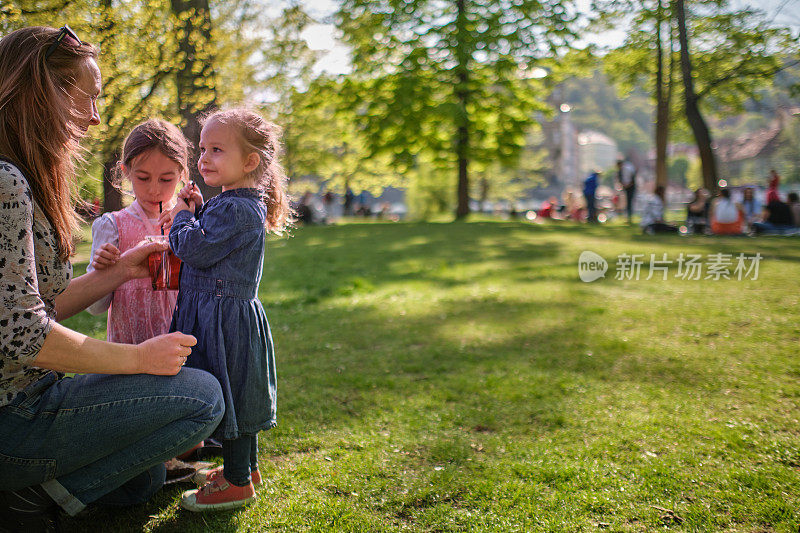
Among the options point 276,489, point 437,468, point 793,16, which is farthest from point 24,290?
point 793,16

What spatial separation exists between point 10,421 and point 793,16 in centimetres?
1607

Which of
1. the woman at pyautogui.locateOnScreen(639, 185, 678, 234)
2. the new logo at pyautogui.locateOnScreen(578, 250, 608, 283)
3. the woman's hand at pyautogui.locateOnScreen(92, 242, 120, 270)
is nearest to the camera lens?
the woman's hand at pyautogui.locateOnScreen(92, 242, 120, 270)

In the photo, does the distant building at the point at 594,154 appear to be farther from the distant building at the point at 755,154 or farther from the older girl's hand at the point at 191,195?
the older girl's hand at the point at 191,195

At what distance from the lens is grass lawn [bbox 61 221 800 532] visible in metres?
2.67

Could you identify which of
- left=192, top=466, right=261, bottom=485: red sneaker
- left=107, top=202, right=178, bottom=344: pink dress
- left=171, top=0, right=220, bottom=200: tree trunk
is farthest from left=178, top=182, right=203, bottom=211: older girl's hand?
left=171, top=0, right=220, bottom=200: tree trunk

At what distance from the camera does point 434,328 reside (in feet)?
19.9

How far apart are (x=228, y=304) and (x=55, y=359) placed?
794 mm

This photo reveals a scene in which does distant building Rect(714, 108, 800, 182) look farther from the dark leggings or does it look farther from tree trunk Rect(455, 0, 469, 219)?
the dark leggings

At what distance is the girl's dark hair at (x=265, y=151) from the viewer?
272 centimetres

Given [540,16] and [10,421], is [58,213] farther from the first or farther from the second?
[540,16]

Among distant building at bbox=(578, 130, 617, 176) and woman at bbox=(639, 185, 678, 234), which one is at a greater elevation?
distant building at bbox=(578, 130, 617, 176)

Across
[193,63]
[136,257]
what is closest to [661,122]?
[193,63]

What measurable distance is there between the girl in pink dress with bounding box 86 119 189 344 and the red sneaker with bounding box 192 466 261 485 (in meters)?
0.74

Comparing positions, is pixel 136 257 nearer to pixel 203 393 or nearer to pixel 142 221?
pixel 142 221
